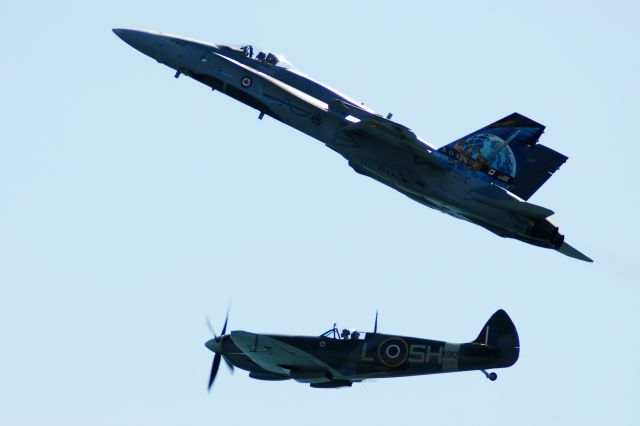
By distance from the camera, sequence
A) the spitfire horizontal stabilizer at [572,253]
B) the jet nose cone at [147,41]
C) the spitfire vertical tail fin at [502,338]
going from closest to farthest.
Result: the spitfire vertical tail fin at [502,338], the spitfire horizontal stabilizer at [572,253], the jet nose cone at [147,41]

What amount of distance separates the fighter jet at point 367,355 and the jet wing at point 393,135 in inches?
243

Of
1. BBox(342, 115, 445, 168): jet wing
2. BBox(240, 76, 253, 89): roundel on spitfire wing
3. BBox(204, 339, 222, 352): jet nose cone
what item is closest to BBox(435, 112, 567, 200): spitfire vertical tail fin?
A: BBox(342, 115, 445, 168): jet wing

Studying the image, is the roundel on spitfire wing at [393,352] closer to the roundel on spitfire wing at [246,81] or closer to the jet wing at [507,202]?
the jet wing at [507,202]

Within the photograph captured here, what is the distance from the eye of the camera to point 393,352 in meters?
43.1

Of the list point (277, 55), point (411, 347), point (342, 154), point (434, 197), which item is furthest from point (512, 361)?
point (277, 55)

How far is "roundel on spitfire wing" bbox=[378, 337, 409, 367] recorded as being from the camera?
141 feet

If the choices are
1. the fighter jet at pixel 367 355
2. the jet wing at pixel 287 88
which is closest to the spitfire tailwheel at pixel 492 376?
the fighter jet at pixel 367 355

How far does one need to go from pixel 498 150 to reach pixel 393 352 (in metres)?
8.17

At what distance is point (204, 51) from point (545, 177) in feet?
44.5

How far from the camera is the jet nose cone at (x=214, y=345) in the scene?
Result: 44.1m

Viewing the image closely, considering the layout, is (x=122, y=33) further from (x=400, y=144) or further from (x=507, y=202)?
(x=507, y=202)

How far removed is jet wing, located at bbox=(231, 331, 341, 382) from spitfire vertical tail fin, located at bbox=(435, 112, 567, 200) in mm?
A: 8531

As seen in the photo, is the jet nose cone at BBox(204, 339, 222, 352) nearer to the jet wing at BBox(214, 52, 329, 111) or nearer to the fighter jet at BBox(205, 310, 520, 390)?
the fighter jet at BBox(205, 310, 520, 390)

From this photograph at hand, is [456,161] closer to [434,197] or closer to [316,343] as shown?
[434,197]
